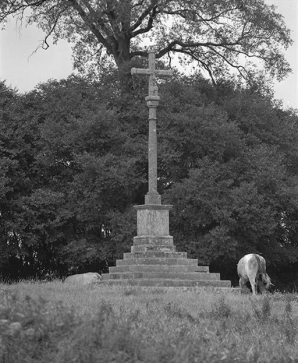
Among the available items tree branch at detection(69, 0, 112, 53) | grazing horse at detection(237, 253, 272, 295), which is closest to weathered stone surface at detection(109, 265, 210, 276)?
grazing horse at detection(237, 253, 272, 295)

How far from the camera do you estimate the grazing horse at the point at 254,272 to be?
20.3 meters

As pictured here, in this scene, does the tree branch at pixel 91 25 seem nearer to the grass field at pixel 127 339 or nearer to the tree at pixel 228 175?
the tree at pixel 228 175

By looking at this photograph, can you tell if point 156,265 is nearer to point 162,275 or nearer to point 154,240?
point 162,275

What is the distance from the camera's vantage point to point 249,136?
33188 millimetres

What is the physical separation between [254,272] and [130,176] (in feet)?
35.1

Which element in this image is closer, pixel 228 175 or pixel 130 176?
pixel 130 176

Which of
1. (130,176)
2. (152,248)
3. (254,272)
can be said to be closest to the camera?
(254,272)

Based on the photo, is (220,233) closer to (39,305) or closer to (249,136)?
(249,136)

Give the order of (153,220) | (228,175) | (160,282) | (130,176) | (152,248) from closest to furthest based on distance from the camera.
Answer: (160,282)
(152,248)
(153,220)
(130,176)
(228,175)

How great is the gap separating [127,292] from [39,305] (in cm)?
868

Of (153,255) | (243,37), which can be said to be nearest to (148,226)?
(153,255)

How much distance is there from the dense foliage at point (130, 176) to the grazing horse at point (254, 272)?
783 cm

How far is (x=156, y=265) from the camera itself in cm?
2189

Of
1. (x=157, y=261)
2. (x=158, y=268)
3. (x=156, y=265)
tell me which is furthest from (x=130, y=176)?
(x=158, y=268)
